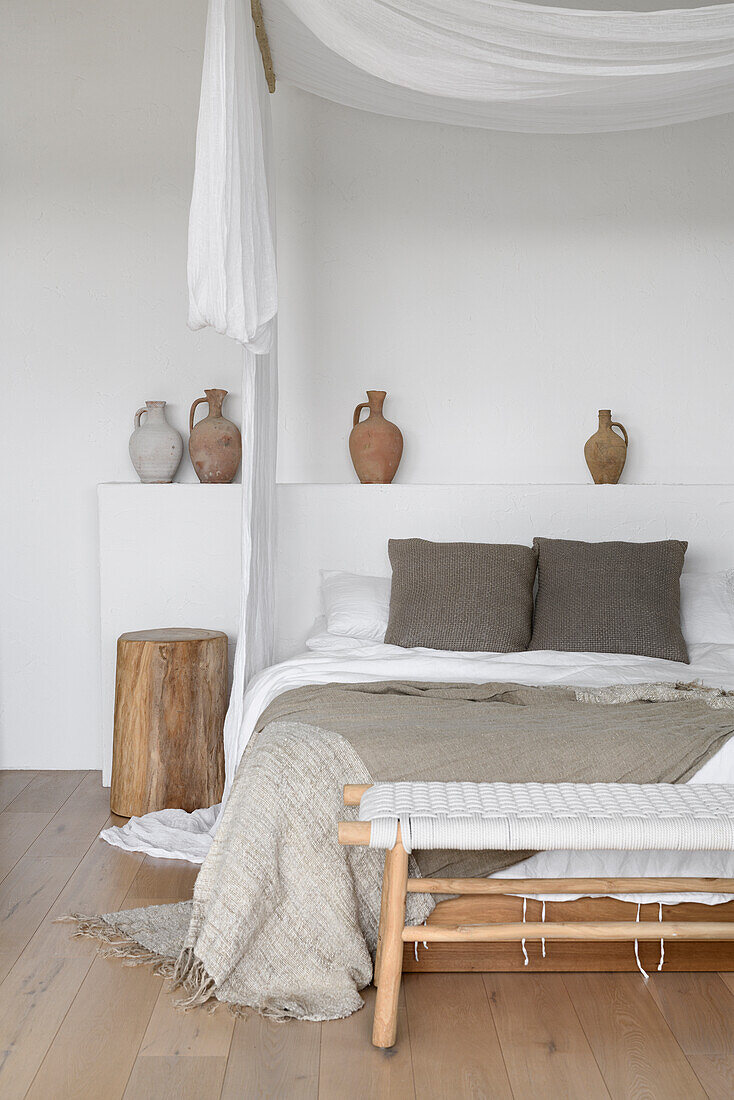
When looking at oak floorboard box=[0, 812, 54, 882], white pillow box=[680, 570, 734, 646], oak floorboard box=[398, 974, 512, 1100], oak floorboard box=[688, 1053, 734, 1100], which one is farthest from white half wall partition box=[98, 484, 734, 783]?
oak floorboard box=[688, 1053, 734, 1100]

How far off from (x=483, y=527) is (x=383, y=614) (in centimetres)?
61

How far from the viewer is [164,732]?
3.62 meters

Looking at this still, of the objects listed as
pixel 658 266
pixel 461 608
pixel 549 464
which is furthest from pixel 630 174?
pixel 461 608

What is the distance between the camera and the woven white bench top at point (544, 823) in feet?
6.66

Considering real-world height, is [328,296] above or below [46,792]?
above

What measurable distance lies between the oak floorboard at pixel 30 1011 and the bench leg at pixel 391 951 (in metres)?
0.63

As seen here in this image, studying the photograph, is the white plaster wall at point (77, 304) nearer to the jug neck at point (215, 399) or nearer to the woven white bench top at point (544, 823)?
the jug neck at point (215, 399)

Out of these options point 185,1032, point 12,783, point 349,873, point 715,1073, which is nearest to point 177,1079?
point 185,1032

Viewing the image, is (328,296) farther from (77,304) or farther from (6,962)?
(6,962)

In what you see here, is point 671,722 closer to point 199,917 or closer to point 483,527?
point 199,917

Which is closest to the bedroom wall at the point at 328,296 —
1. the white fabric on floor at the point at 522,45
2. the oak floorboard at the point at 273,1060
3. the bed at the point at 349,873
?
the white fabric on floor at the point at 522,45

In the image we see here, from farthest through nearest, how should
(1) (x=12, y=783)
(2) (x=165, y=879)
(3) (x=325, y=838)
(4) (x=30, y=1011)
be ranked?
(1) (x=12, y=783) < (2) (x=165, y=879) < (3) (x=325, y=838) < (4) (x=30, y=1011)

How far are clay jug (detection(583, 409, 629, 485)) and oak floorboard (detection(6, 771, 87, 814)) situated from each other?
2.42 metres

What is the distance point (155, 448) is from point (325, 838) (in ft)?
7.21
